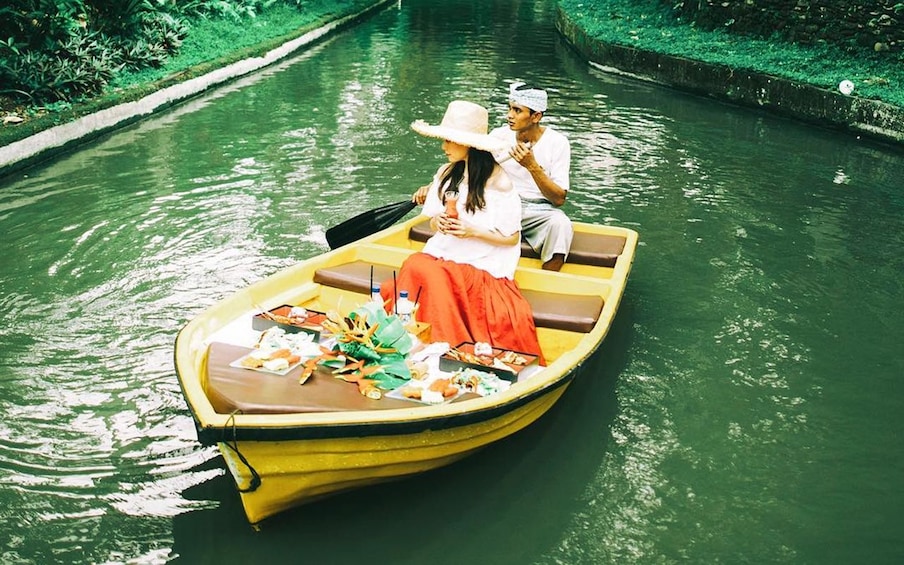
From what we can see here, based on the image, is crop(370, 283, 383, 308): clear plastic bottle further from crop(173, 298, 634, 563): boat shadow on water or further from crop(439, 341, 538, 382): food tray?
crop(173, 298, 634, 563): boat shadow on water

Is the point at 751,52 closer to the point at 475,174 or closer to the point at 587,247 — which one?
the point at 587,247

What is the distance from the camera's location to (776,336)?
19.2 ft

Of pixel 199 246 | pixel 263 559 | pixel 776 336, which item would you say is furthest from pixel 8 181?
pixel 776 336

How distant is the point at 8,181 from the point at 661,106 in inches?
349

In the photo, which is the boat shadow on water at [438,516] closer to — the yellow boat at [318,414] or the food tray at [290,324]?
the yellow boat at [318,414]

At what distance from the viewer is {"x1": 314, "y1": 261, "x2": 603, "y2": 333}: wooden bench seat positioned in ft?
15.6

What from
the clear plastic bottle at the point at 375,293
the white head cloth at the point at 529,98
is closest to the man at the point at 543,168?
the white head cloth at the point at 529,98

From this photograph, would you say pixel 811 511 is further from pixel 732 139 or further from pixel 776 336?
pixel 732 139

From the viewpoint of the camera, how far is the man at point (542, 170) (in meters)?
5.58

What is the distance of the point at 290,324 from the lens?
4.42 meters

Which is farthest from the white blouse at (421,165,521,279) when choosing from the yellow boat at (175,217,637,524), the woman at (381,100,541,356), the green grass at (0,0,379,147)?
the green grass at (0,0,379,147)

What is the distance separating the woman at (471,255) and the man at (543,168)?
746 mm

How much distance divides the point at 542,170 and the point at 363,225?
1513 mm

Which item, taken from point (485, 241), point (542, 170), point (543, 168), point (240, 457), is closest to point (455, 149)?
point (485, 241)
